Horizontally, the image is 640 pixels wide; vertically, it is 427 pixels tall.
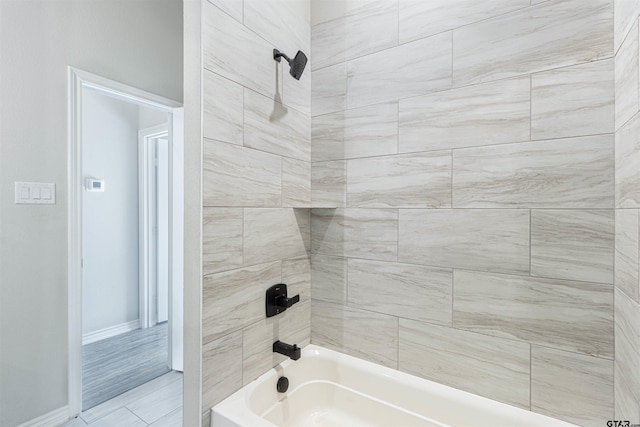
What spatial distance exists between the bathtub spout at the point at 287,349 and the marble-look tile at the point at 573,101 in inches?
52.7

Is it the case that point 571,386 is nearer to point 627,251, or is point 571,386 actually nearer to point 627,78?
point 627,251

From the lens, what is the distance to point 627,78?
0.91m

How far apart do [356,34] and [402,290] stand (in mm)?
1304

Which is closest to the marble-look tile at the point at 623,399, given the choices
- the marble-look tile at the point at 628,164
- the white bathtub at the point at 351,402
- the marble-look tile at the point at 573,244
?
the white bathtub at the point at 351,402

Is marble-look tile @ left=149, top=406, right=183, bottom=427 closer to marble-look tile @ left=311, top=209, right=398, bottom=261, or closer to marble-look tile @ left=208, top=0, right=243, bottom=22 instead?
marble-look tile @ left=311, top=209, right=398, bottom=261

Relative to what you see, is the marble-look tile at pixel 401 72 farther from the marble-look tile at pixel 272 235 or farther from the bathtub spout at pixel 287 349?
the bathtub spout at pixel 287 349

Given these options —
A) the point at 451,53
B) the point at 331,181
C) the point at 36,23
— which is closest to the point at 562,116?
the point at 451,53

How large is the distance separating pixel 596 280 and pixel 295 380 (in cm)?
132

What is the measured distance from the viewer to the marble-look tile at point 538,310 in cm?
106

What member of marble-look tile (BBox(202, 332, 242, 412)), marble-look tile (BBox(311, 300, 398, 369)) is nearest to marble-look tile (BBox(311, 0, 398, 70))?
marble-look tile (BBox(311, 300, 398, 369))

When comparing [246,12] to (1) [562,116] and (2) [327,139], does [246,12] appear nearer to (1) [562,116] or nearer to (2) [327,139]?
(2) [327,139]

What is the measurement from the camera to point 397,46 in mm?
1454

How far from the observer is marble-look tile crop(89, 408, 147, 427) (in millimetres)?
1848

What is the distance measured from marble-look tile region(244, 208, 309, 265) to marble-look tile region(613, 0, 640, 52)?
4.44ft
